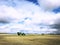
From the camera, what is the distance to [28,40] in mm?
3270

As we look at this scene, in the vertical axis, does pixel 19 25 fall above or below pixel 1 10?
below

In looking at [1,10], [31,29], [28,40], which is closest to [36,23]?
[31,29]

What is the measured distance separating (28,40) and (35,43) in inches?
→ 5.4

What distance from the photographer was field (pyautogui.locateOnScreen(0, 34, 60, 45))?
3248 millimetres

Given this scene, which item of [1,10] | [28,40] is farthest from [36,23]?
[1,10]

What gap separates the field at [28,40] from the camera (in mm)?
3248

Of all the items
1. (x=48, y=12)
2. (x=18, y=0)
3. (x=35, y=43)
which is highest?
(x=18, y=0)

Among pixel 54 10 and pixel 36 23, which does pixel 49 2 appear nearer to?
pixel 54 10

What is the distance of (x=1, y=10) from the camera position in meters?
3.28

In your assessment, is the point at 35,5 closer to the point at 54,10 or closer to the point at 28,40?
the point at 54,10

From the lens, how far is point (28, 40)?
327cm

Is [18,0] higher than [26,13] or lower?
higher

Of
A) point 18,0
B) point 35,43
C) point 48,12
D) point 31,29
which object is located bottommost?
point 35,43

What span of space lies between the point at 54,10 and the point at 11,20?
83 cm
